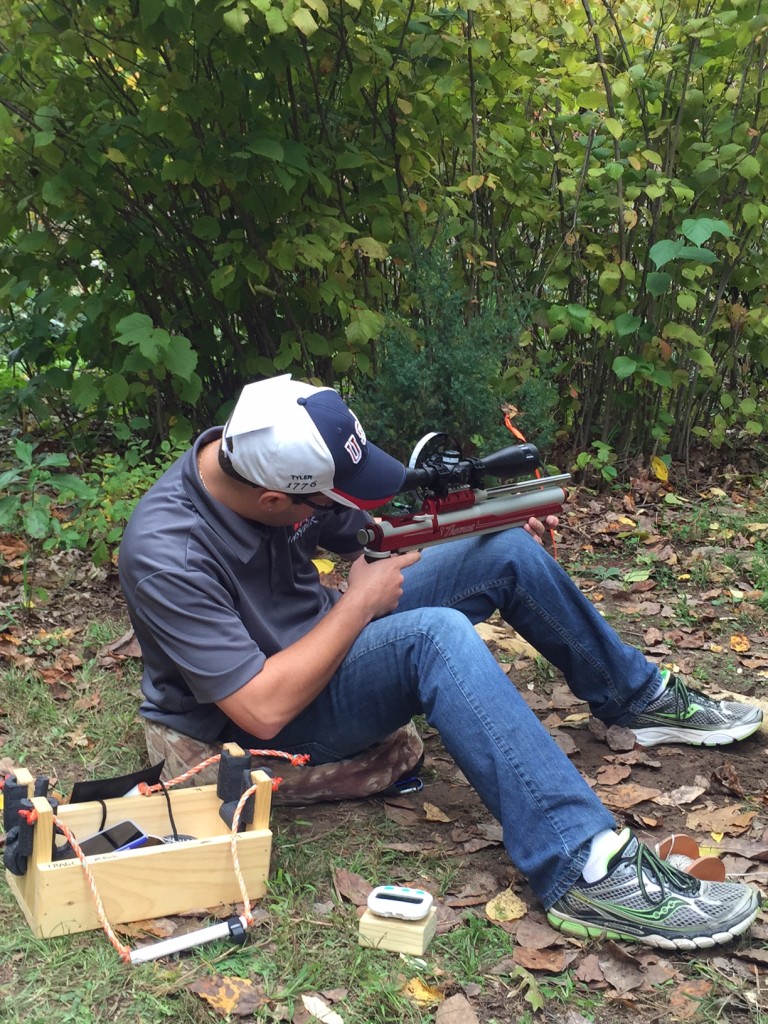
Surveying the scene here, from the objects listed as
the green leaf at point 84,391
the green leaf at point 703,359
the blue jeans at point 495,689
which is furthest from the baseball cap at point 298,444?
the green leaf at point 703,359

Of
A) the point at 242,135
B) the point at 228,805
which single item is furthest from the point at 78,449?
the point at 228,805

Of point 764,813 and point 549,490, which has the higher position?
point 549,490

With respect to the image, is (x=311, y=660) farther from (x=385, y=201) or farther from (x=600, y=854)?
(x=385, y=201)

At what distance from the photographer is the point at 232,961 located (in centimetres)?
229

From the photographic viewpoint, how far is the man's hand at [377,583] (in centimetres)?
267

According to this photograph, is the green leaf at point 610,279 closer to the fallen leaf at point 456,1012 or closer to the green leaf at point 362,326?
the green leaf at point 362,326

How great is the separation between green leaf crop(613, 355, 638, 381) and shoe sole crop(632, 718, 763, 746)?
2636mm

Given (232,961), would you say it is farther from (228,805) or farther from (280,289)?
(280,289)

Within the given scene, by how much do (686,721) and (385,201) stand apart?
304 centimetres

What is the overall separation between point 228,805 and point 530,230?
14.3 ft

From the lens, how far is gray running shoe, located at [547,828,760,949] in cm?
231

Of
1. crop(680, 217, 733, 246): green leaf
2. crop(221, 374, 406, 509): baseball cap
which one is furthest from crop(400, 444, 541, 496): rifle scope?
crop(680, 217, 733, 246): green leaf

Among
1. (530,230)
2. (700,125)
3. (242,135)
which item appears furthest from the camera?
(530,230)

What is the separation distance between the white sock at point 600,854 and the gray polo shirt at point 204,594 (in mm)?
903
